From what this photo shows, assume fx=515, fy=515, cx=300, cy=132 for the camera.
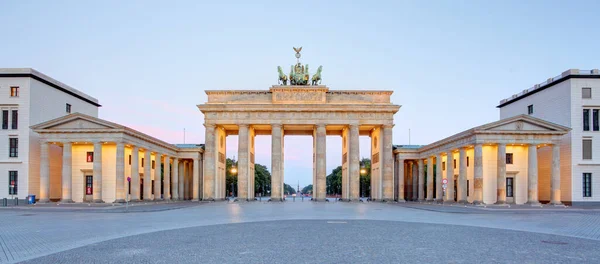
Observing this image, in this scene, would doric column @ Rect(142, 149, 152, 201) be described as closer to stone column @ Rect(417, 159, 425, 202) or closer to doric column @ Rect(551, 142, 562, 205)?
stone column @ Rect(417, 159, 425, 202)

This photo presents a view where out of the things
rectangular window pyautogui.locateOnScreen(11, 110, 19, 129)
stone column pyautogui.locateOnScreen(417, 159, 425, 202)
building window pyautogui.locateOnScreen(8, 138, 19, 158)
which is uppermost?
rectangular window pyautogui.locateOnScreen(11, 110, 19, 129)

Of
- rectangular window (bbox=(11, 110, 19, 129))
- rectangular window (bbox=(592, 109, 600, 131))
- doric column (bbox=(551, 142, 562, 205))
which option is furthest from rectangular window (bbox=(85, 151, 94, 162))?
rectangular window (bbox=(592, 109, 600, 131))

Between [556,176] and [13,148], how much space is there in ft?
193

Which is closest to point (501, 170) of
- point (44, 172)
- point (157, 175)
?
point (157, 175)

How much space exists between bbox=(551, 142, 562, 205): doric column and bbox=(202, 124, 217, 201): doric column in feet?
143

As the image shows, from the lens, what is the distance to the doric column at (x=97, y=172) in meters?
54.6

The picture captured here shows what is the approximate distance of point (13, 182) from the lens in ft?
185

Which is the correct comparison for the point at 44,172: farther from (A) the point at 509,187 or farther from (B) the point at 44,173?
(A) the point at 509,187

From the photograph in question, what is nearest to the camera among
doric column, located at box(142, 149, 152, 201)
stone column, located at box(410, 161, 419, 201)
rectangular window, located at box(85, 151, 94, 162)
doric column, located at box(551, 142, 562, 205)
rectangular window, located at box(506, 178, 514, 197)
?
doric column, located at box(551, 142, 562, 205)

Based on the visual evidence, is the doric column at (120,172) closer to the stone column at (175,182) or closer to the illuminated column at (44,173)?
the illuminated column at (44,173)

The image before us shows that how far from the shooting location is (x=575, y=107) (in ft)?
185

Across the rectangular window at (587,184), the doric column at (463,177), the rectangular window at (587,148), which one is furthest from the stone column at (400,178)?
the rectangular window at (587,148)

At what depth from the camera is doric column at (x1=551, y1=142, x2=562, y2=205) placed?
178ft

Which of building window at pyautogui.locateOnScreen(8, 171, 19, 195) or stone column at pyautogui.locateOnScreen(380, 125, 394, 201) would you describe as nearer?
building window at pyautogui.locateOnScreen(8, 171, 19, 195)
